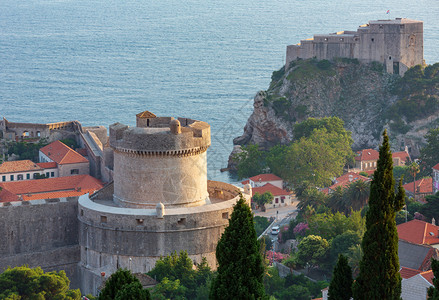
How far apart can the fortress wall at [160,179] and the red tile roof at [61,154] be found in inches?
1532

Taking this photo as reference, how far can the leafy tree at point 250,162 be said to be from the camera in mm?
109250

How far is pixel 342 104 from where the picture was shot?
443 ft

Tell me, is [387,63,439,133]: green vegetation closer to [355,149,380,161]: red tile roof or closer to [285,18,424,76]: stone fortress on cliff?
[285,18,424,76]: stone fortress on cliff

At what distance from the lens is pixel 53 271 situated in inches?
2126

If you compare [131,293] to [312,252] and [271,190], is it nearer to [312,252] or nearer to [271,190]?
[312,252]

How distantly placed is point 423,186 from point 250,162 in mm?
26167

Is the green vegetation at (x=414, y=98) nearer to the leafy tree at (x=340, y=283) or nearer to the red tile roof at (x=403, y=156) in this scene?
the red tile roof at (x=403, y=156)

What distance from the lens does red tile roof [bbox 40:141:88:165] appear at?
3647 inches

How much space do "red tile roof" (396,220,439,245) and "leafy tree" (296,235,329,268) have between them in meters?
4.48

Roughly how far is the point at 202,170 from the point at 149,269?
5.71 metres

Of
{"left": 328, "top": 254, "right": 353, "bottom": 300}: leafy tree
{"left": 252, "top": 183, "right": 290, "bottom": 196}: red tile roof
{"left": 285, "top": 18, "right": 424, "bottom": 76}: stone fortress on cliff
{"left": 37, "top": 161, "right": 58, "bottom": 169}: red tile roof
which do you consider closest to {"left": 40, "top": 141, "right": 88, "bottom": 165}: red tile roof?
{"left": 37, "top": 161, "right": 58, "bottom": 169}: red tile roof

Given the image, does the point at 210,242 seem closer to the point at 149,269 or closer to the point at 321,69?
the point at 149,269

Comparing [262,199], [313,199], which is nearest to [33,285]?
[313,199]

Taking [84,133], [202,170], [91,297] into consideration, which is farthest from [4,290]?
[84,133]
